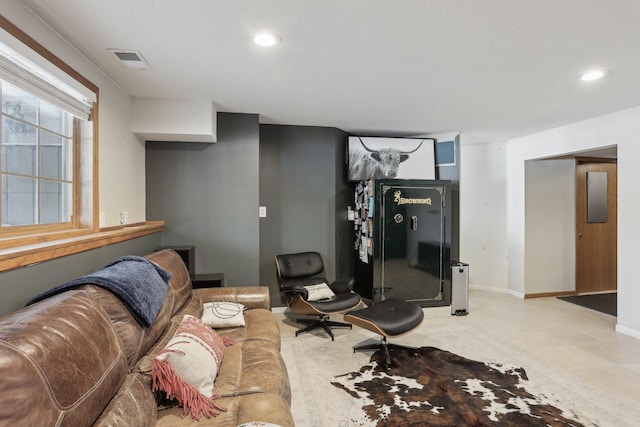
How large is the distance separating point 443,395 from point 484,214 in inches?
155

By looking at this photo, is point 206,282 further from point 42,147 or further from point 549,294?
point 549,294

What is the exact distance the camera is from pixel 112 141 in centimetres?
286

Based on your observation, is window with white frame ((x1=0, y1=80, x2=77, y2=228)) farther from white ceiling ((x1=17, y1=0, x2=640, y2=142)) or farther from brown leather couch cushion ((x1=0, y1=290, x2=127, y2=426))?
brown leather couch cushion ((x1=0, y1=290, x2=127, y2=426))

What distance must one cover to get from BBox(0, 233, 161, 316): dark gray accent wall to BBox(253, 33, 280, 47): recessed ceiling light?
5.76 feet

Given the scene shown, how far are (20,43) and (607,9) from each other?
3.04 meters

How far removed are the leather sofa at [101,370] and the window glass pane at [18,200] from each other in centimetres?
74

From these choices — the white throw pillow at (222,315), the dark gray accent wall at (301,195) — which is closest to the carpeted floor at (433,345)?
the white throw pillow at (222,315)

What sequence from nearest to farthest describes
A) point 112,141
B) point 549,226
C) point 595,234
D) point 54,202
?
point 54,202, point 112,141, point 549,226, point 595,234

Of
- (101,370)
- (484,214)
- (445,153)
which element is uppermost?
(445,153)

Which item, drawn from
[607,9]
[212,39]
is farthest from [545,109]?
[212,39]

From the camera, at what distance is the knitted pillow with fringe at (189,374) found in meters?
1.50

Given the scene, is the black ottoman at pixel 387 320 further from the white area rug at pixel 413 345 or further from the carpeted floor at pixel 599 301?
the carpeted floor at pixel 599 301

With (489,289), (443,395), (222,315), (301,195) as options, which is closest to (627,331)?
(489,289)

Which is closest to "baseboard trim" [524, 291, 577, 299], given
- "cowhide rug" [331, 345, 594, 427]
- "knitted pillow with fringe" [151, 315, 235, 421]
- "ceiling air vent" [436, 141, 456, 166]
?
"ceiling air vent" [436, 141, 456, 166]
